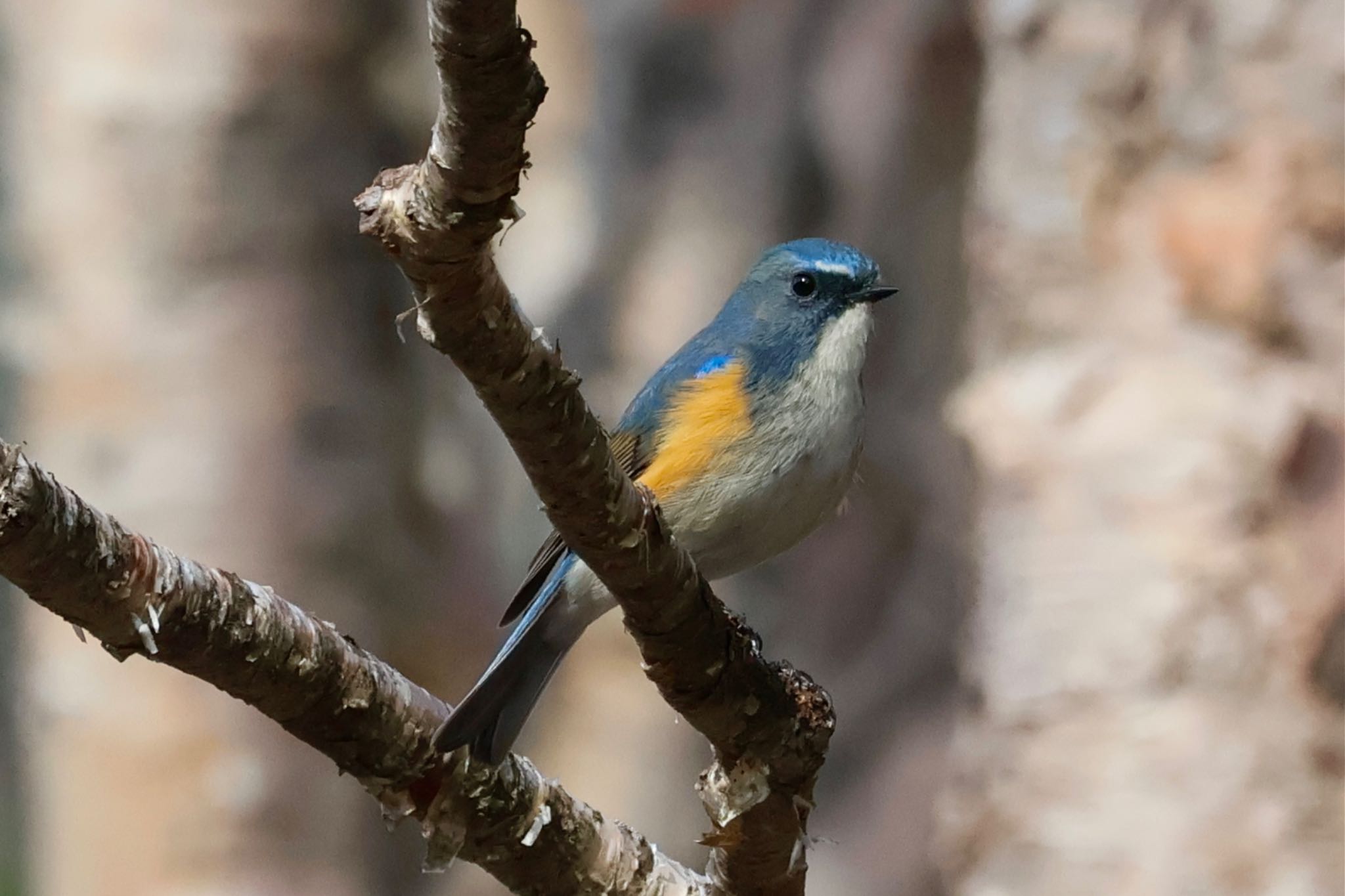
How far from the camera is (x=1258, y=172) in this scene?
12.5 ft

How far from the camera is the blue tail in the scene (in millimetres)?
2201

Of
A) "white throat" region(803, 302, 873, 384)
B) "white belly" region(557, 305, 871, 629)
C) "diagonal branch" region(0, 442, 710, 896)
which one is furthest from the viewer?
"white throat" region(803, 302, 873, 384)

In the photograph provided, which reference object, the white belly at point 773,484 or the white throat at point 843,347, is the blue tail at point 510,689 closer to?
the white belly at point 773,484

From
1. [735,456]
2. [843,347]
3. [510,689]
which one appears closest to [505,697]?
[510,689]

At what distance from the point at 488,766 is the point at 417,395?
305 cm

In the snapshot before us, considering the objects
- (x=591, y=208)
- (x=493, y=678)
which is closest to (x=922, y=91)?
(x=591, y=208)

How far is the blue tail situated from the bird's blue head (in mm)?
546

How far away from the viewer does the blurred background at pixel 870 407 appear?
12.2ft

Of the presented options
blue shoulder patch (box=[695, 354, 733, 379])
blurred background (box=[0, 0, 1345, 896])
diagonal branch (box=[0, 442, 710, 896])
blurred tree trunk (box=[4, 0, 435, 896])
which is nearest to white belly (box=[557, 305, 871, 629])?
blue shoulder patch (box=[695, 354, 733, 379])

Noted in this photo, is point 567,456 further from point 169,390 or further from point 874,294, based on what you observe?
point 169,390

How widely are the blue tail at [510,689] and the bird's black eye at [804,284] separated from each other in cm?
72

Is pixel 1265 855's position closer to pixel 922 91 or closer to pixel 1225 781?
pixel 1225 781

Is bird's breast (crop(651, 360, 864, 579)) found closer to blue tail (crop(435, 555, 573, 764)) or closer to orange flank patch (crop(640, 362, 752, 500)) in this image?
orange flank patch (crop(640, 362, 752, 500))

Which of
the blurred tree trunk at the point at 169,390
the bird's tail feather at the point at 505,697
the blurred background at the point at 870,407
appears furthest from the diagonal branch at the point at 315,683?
the blurred tree trunk at the point at 169,390
